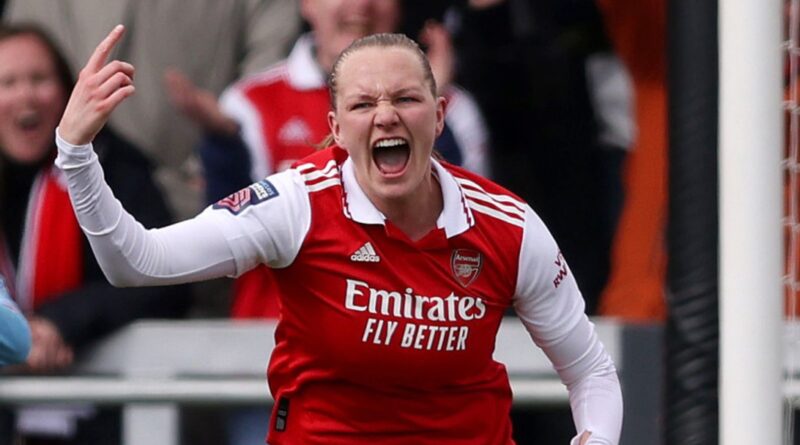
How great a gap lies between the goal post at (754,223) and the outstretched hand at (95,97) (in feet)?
5.33

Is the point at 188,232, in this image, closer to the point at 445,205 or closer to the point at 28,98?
the point at 445,205

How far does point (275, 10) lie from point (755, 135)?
209 centimetres

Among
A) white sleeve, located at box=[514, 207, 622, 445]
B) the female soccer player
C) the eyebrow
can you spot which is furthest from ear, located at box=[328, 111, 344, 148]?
white sleeve, located at box=[514, 207, 622, 445]

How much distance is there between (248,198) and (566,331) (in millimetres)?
778

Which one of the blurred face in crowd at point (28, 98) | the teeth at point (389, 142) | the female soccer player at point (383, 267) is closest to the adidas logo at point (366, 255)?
the female soccer player at point (383, 267)

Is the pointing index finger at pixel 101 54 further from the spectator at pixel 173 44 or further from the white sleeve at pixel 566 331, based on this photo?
the spectator at pixel 173 44

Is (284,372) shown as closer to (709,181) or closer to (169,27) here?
(709,181)

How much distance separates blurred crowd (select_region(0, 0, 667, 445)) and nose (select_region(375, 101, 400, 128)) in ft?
6.02

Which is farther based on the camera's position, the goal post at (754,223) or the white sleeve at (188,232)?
the goal post at (754,223)

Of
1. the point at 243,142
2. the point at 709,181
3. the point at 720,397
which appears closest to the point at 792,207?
the point at 709,181

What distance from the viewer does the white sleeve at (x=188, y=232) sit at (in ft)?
11.2

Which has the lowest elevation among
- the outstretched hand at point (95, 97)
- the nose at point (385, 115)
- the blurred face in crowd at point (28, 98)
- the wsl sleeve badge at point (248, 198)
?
the wsl sleeve badge at point (248, 198)

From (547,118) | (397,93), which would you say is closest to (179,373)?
(547,118)

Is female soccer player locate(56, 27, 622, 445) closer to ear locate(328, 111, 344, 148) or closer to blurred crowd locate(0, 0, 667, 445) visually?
ear locate(328, 111, 344, 148)
